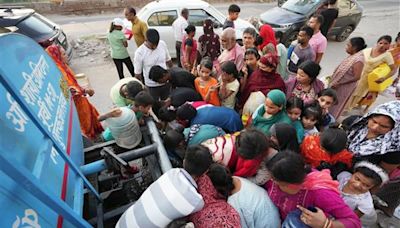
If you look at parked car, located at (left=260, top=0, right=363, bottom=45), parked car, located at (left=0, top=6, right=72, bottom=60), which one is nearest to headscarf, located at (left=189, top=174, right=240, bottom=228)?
parked car, located at (left=0, top=6, right=72, bottom=60)

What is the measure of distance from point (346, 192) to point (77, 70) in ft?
20.8

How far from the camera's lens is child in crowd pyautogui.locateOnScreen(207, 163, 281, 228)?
1.63 meters

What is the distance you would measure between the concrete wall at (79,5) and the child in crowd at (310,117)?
44.1 ft

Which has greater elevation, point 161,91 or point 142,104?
point 142,104

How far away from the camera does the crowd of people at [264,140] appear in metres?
1.48

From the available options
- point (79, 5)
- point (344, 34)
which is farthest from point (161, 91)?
point (79, 5)

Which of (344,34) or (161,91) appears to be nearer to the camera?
(161,91)

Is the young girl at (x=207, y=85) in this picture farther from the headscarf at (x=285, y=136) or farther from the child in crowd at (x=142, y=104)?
the headscarf at (x=285, y=136)

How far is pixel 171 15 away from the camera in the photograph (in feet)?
20.8

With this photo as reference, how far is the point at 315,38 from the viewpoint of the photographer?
4.02 m

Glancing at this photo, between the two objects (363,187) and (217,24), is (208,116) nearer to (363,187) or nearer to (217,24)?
(363,187)

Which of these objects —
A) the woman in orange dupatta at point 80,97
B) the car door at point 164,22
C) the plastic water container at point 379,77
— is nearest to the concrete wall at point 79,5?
the car door at point 164,22

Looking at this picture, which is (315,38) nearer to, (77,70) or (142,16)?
(142,16)

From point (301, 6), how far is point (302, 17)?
0.60 metres
